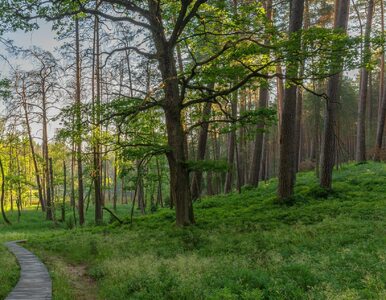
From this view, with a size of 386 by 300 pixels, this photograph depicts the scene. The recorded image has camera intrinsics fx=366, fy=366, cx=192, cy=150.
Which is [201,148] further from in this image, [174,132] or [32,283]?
[32,283]

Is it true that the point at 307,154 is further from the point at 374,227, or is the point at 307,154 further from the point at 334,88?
the point at 374,227

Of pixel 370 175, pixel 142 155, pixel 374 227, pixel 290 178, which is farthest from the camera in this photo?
pixel 370 175

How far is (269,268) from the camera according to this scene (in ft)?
25.7

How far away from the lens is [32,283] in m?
8.84

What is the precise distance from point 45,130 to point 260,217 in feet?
77.9

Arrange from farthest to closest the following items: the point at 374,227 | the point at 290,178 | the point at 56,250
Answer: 1. the point at 290,178
2. the point at 56,250
3. the point at 374,227

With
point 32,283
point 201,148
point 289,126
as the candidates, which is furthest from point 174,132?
point 32,283

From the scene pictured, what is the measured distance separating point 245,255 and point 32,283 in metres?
5.34

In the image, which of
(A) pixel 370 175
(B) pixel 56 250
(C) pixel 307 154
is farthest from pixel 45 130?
(C) pixel 307 154

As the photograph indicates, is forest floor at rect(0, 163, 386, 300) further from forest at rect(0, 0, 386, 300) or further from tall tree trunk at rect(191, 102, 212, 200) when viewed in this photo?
tall tree trunk at rect(191, 102, 212, 200)

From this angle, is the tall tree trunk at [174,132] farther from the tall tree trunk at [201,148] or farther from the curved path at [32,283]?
the curved path at [32,283]

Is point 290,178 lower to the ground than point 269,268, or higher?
higher

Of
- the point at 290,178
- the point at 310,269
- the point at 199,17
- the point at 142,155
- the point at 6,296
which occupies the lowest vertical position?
the point at 6,296

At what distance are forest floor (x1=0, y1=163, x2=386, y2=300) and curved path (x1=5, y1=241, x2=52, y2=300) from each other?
9.8 inches
